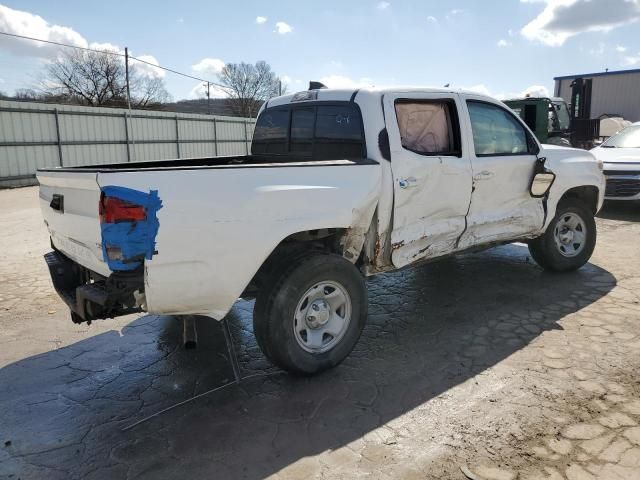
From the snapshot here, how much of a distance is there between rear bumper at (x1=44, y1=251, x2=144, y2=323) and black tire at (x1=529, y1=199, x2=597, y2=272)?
435 centimetres

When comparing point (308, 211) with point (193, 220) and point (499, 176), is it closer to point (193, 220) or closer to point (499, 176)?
point (193, 220)

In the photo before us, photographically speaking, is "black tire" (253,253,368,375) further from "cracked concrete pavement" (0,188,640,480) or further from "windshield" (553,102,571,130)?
"windshield" (553,102,571,130)

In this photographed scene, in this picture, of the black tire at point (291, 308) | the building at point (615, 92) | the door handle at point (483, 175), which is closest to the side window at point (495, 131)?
the door handle at point (483, 175)

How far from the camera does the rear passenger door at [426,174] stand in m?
3.76

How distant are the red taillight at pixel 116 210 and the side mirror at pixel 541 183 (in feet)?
12.6

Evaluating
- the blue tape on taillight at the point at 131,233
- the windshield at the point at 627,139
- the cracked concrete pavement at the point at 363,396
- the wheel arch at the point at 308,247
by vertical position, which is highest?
the windshield at the point at 627,139

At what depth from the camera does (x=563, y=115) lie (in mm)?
14562

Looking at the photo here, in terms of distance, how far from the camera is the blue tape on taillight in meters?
2.60

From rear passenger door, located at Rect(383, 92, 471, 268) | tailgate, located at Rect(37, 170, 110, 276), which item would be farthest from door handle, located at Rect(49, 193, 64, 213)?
rear passenger door, located at Rect(383, 92, 471, 268)

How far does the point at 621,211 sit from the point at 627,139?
1.72 meters

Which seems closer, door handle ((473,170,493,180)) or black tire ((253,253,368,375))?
black tire ((253,253,368,375))

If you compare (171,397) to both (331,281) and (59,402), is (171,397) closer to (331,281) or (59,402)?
(59,402)

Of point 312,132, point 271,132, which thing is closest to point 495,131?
point 312,132

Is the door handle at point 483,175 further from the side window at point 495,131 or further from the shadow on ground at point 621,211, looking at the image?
the shadow on ground at point 621,211
